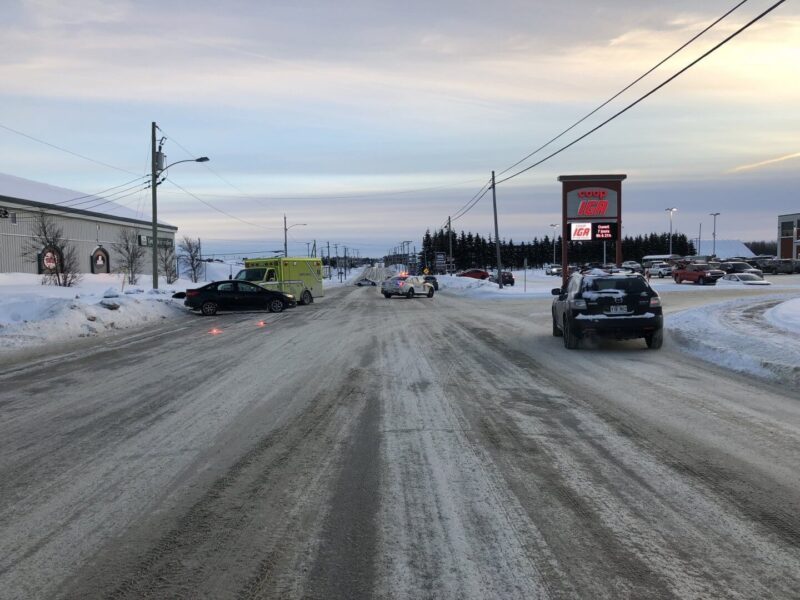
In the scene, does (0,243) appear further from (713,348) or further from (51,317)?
(713,348)

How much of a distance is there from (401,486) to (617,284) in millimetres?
9276

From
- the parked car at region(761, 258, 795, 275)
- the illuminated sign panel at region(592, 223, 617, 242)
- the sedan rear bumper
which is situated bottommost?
the sedan rear bumper

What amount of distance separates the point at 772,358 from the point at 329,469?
27.3 ft

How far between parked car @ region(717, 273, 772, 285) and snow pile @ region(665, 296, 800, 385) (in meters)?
26.8

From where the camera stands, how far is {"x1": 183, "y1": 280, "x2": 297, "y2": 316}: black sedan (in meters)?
24.5

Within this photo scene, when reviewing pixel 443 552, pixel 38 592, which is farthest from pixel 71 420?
pixel 443 552

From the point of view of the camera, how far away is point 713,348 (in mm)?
11500

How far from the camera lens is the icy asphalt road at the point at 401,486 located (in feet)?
10.7

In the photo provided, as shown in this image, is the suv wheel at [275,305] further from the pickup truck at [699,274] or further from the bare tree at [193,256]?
the bare tree at [193,256]

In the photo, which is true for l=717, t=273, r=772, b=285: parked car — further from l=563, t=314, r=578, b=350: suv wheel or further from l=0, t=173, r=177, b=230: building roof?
l=0, t=173, r=177, b=230: building roof

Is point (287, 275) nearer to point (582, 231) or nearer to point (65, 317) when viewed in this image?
point (65, 317)

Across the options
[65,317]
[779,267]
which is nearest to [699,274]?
[779,267]

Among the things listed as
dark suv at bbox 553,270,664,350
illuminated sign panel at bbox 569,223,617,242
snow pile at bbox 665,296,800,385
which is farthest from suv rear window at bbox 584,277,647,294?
illuminated sign panel at bbox 569,223,617,242

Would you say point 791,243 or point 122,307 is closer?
point 122,307
